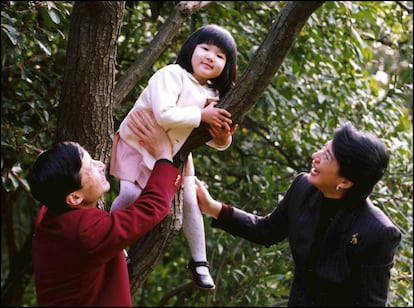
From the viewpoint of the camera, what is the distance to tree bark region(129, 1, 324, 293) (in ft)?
6.93

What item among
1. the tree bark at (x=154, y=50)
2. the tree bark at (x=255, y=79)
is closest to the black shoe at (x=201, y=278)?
the tree bark at (x=255, y=79)

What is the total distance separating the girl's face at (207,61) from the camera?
240cm

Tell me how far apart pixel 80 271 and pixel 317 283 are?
65 centimetres

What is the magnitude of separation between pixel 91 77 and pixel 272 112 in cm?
178

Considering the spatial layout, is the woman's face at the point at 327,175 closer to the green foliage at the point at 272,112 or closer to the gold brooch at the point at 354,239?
the gold brooch at the point at 354,239

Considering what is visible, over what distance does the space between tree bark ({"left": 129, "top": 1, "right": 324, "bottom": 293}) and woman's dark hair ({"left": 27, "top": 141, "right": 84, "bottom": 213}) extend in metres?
0.45

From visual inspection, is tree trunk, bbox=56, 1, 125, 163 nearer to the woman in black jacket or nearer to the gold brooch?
the woman in black jacket

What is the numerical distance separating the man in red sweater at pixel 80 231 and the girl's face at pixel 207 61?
49cm

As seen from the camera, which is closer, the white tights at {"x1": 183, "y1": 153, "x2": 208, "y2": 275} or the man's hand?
the man's hand

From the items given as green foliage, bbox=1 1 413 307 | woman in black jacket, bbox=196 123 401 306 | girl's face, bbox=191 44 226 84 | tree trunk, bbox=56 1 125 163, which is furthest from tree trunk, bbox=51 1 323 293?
green foliage, bbox=1 1 413 307

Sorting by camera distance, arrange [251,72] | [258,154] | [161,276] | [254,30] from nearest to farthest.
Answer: [251,72] < [254,30] < [258,154] < [161,276]

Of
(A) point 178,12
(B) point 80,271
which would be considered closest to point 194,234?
(B) point 80,271

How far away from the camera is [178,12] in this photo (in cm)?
310

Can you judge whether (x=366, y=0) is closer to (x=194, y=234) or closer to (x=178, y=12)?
(x=178, y=12)
